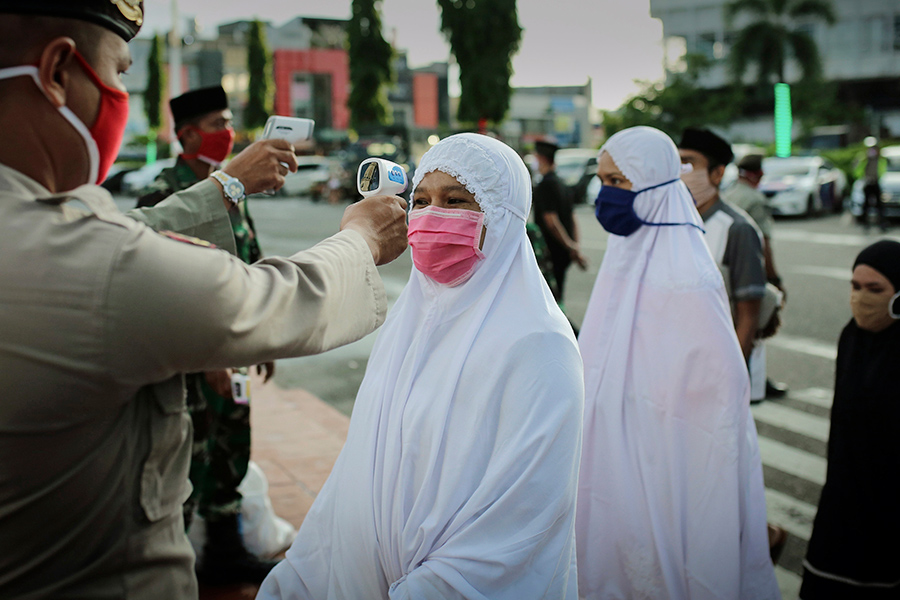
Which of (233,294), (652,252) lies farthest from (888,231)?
(233,294)

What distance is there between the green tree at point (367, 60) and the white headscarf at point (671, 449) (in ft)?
115

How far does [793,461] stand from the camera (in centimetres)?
492

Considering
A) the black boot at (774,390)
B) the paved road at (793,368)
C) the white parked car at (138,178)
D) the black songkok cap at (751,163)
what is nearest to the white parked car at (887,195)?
the paved road at (793,368)

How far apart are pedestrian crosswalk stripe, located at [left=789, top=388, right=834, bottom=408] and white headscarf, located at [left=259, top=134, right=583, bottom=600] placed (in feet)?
14.9

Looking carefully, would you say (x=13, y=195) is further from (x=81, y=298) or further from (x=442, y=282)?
(x=442, y=282)

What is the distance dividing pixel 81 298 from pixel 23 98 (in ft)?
1.13

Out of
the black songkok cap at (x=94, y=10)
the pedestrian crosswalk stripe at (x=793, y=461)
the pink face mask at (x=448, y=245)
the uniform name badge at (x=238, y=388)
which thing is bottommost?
the pedestrian crosswalk stripe at (x=793, y=461)

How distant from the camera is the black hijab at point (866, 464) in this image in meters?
2.90

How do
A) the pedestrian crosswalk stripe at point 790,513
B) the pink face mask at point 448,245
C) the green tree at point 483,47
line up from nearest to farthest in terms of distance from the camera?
the pink face mask at point 448,245, the pedestrian crosswalk stripe at point 790,513, the green tree at point 483,47

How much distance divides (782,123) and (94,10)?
109 ft

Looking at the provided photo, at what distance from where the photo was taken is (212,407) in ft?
11.8

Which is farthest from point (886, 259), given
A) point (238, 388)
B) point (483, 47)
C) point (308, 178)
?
point (308, 178)

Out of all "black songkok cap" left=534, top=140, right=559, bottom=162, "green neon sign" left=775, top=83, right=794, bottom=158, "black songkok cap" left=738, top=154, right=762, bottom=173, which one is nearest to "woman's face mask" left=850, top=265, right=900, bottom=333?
"black songkok cap" left=738, top=154, right=762, bottom=173

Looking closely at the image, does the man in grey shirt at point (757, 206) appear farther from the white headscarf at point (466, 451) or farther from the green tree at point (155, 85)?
the green tree at point (155, 85)
